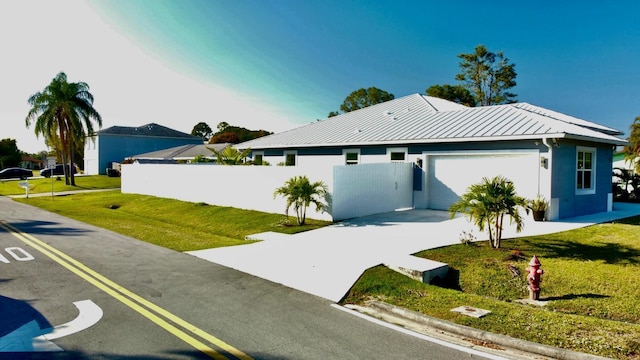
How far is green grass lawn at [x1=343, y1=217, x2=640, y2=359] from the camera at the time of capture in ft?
18.9

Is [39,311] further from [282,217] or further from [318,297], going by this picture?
[282,217]

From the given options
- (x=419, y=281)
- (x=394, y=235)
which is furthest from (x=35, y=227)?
(x=419, y=281)

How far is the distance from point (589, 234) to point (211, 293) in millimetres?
11213

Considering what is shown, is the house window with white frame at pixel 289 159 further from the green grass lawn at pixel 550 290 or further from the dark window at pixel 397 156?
the green grass lawn at pixel 550 290

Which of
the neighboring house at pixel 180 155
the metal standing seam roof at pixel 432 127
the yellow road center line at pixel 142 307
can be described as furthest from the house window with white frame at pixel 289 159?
the neighboring house at pixel 180 155

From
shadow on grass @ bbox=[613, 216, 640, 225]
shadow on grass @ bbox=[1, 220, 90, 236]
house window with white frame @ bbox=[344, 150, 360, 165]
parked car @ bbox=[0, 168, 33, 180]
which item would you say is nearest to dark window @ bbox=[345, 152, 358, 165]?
house window with white frame @ bbox=[344, 150, 360, 165]

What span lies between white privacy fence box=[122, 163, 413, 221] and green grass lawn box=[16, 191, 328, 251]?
60 cm

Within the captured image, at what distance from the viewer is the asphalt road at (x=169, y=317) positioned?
519 centimetres

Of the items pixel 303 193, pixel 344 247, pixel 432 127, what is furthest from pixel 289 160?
pixel 344 247

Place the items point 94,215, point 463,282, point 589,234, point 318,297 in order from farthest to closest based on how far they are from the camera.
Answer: point 94,215, point 589,234, point 463,282, point 318,297

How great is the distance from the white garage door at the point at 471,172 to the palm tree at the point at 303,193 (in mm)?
5200

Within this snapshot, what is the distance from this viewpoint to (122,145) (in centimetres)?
5962

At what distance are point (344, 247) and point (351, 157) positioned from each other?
9963 mm

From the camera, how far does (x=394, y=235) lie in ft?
42.9
